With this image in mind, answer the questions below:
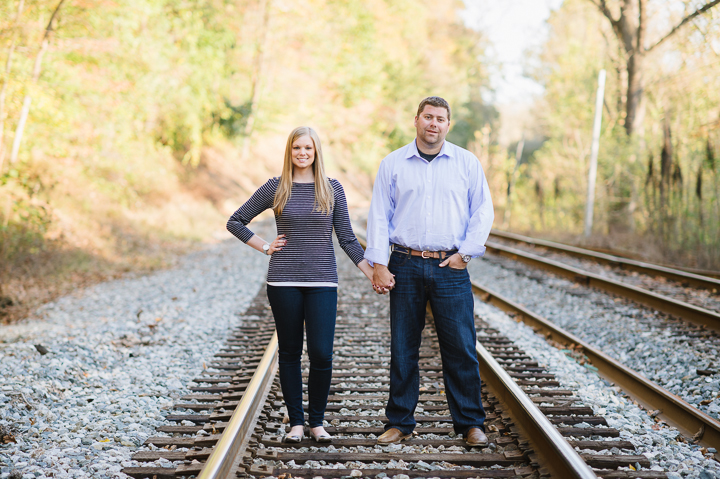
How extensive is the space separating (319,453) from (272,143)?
28118 mm

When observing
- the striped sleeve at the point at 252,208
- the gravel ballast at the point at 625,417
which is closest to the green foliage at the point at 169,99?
the striped sleeve at the point at 252,208

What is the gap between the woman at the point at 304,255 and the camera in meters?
3.28

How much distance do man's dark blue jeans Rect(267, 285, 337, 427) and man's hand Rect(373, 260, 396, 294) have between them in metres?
0.26

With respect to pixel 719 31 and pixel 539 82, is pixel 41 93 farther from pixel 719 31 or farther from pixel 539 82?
pixel 539 82

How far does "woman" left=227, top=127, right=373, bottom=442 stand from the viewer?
328 centimetres

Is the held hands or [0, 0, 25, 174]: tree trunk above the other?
[0, 0, 25, 174]: tree trunk

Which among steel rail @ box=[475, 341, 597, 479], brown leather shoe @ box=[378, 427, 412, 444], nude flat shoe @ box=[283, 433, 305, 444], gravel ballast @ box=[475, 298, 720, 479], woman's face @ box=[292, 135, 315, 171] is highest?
woman's face @ box=[292, 135, 315, 171]

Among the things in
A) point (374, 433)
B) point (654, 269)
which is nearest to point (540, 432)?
point (374, 433)

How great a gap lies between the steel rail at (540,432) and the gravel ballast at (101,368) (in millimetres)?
2277

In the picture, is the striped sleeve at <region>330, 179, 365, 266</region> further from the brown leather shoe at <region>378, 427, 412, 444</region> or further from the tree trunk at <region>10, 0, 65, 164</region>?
the tree trunk at <region>10, 0, 65, 164</region>

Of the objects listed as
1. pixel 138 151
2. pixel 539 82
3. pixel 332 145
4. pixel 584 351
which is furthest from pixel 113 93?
pixel 539 82

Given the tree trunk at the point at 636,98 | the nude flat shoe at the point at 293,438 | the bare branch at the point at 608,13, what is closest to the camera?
the nude flat shoe at the point at 293,438

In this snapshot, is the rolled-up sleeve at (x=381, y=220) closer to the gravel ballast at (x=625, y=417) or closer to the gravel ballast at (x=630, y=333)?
the gravel ballast at (x=625, y=417)

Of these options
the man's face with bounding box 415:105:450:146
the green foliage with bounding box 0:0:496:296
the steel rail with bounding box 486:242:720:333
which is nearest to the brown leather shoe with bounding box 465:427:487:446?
the man's face with bounding box 415:105:450:146
